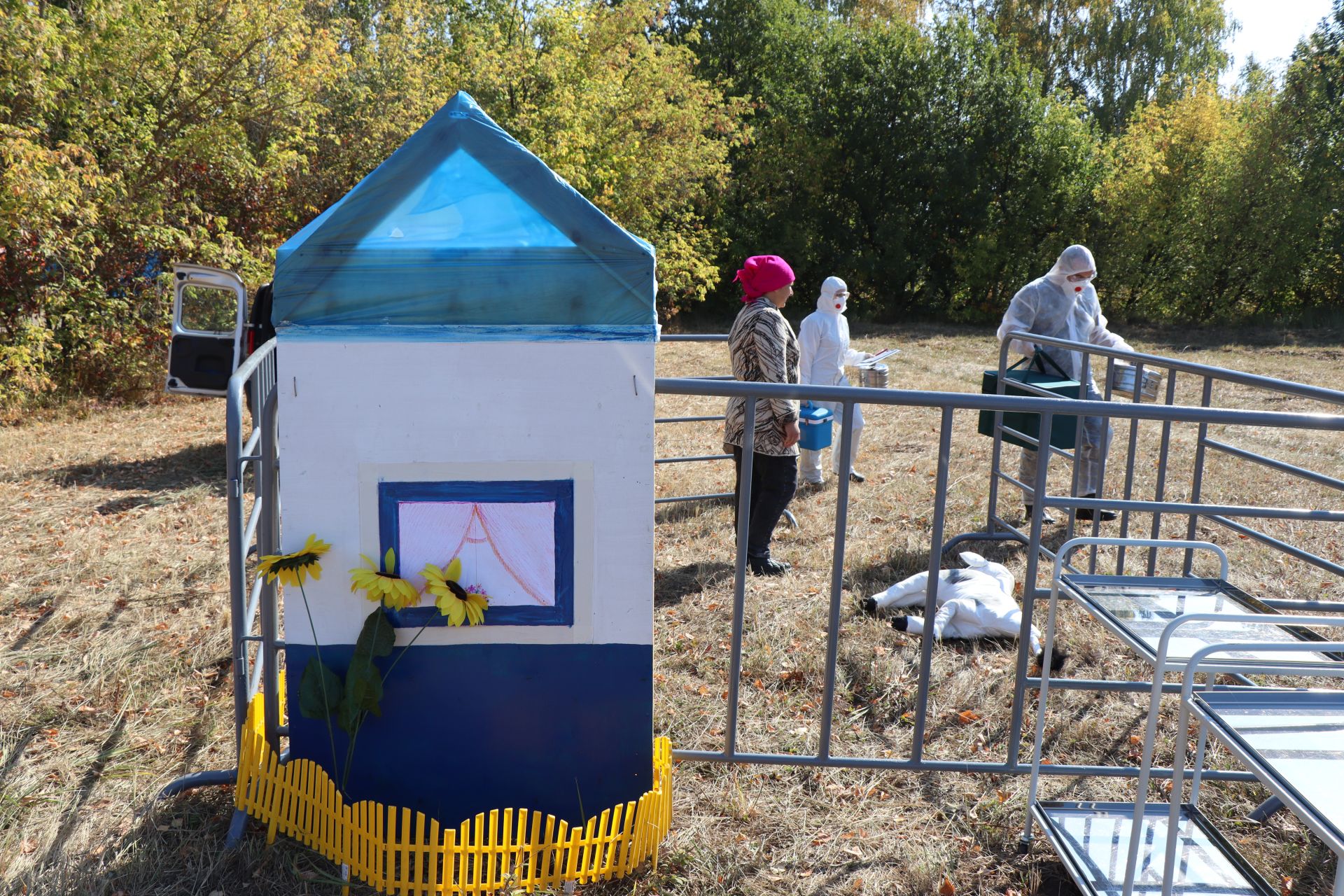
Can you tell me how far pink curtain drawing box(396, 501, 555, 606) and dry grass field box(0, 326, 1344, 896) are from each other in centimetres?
88

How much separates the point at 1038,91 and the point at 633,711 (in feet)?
77.4

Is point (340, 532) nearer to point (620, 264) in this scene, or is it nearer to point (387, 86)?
point (620, 264)

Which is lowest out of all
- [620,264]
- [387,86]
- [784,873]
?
[784,873]

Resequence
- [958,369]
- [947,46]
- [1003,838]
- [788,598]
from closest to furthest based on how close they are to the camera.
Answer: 1. [1003,838]
2. [788,598]
3. [958,369]
4. [947,46]

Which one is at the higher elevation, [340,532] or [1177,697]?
[340,532]

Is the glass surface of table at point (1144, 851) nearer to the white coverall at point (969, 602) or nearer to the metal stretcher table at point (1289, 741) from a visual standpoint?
the metal stretcher table at point (1289, 741)

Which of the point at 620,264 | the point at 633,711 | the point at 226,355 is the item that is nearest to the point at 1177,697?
the point at 633,711

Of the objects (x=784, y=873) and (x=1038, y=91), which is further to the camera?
(x=1038, y=91)

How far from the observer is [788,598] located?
5.02m

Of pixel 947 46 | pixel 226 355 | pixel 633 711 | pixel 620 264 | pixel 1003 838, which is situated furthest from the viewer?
pixel 947 46

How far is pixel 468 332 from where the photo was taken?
8.01ft

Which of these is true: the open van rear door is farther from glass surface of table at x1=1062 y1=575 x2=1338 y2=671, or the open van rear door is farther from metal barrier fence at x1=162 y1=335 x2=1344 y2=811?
glass surface of table at x1=1062 y1=575 x2=1338 y2=671

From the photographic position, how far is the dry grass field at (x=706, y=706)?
110 inches

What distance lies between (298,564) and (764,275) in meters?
3.27
